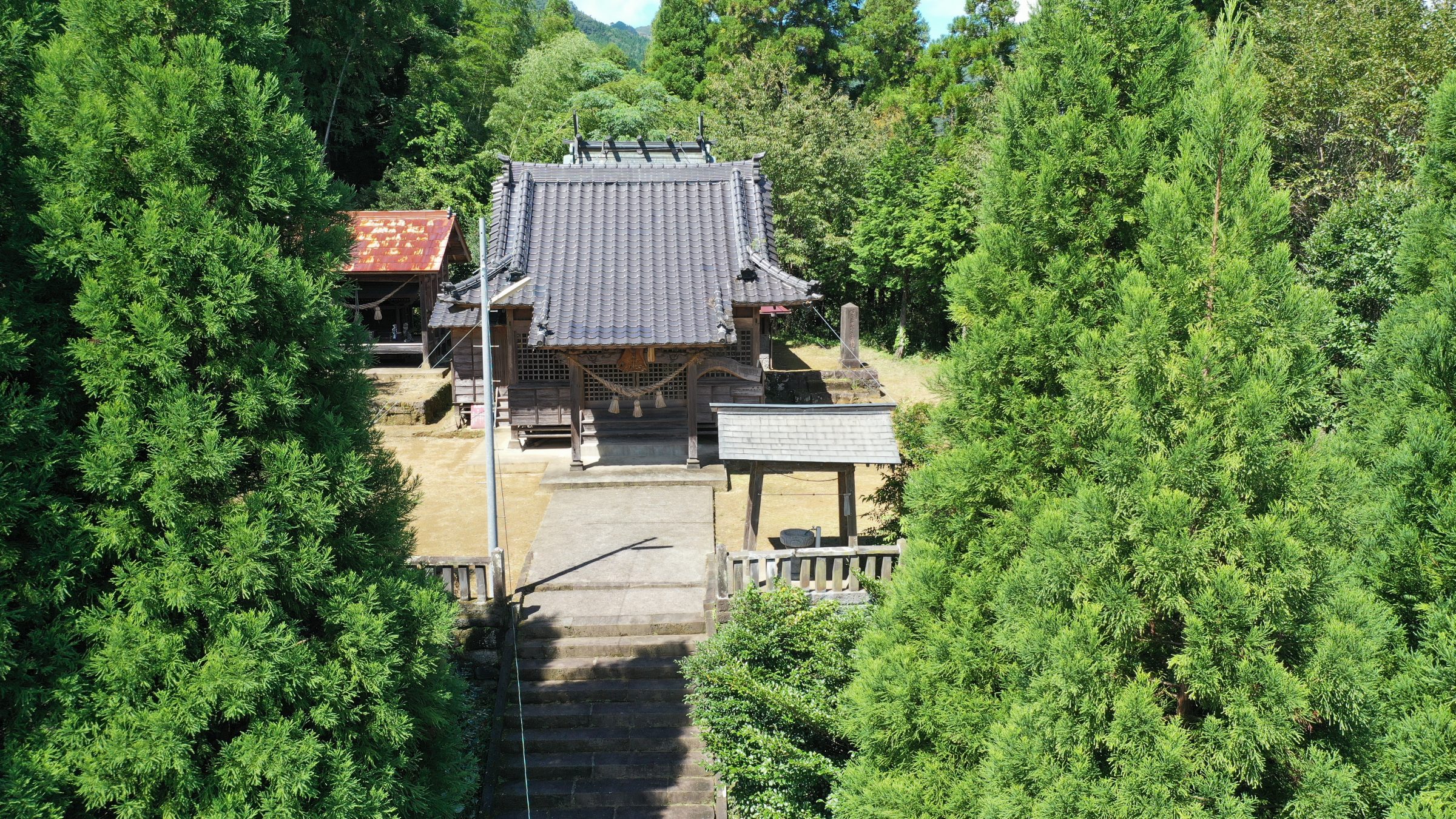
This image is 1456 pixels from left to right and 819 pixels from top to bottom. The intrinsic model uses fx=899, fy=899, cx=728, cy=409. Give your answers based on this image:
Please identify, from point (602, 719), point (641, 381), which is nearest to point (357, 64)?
point (641, 381)

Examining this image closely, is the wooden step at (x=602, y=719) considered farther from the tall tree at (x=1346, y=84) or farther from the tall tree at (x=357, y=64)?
the tall tree at (x=357, y=64)

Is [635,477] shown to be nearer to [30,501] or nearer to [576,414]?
[576,414]

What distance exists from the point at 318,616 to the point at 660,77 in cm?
4201

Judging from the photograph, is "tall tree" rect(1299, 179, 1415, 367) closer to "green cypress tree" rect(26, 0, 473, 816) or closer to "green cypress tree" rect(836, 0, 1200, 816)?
"green cypress tree" rect(836, 0, 1200, 816)

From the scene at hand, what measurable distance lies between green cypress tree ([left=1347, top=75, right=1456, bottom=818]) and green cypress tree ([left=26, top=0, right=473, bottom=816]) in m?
4.47

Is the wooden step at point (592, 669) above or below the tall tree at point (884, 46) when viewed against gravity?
below

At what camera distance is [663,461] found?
1636 centimetres

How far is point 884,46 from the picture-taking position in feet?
133

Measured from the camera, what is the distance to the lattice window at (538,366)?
17.2 m

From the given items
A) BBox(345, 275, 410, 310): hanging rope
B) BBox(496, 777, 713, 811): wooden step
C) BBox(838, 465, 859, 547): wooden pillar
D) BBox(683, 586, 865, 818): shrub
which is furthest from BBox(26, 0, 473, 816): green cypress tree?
BBox(345, 275, 410, 310): hanging rope

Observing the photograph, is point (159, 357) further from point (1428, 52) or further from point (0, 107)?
point (1428, 52)

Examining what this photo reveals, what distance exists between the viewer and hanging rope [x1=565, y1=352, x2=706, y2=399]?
50.8 feet

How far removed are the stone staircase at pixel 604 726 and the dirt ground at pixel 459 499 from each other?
1.77 meters

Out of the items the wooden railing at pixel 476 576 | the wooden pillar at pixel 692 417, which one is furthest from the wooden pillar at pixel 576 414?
the wooden railing at pixel 476 576
